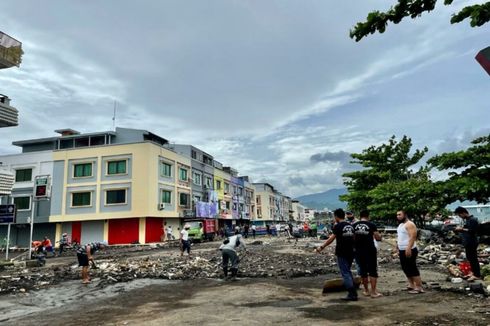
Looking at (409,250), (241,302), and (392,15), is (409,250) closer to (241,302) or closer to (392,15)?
(241,302)

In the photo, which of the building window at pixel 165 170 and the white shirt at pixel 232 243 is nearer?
the white shirt at pixel 232 243

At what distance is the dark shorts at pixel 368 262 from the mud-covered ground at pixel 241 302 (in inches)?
22.6

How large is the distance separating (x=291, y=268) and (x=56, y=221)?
35.7 meters

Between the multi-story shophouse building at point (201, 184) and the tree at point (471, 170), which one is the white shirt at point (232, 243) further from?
the multi-story shophouse building at point (201, 184)

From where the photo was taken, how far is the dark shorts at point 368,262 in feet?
27.6

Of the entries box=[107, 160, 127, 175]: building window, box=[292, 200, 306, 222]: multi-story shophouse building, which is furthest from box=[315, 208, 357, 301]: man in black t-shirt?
box=[292, 200, 306, 222]: multi-story shophouse building

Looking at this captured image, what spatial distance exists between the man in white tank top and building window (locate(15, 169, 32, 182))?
44764 millimetres

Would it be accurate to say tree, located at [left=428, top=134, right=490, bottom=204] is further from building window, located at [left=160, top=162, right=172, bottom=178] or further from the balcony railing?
building window, located at [left=160, top=162, right=172, bottom=178]

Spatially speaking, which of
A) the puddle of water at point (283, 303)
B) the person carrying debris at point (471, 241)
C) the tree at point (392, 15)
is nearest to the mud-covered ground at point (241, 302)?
the puddle of water at point (283, 303)

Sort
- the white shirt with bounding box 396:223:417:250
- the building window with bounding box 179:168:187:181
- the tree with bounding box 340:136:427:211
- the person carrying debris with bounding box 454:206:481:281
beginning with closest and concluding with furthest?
the white shirt with bounding box 396:223:417:250
the person carrying debris with bounding box 454:206:481:281
the tree with bounding box 340:136:427:211
the building window with bounding box 179:168:187:181

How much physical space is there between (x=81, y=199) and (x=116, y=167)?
17.1 ft

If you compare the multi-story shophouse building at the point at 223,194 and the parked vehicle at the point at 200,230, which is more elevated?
the multi-story shophouse building at the point at 223,194

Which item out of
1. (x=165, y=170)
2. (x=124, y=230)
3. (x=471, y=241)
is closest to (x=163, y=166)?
(x=165, y=170)

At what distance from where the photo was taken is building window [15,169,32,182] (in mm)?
44500
